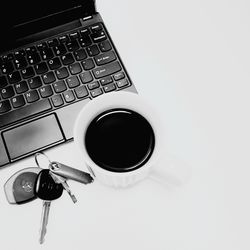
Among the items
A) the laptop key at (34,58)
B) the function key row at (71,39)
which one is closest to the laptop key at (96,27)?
the function key row at (71,39)

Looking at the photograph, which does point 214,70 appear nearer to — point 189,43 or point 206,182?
point 189,43

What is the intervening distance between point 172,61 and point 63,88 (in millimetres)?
191

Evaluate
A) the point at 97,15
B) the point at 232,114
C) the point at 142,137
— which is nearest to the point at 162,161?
the point at 142,137

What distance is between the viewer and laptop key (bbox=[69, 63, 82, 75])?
53cm

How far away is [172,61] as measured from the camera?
0.58 meters

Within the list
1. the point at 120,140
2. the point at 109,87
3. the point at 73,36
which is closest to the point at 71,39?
the point at 73,36

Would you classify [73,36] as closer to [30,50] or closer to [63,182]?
[30,50]

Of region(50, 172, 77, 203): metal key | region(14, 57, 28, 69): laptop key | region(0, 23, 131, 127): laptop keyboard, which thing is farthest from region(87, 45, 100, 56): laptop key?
region(50, 172, 77, 203): metal key

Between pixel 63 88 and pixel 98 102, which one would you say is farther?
Result: pixel 63 88

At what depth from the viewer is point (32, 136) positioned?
51 centimetres

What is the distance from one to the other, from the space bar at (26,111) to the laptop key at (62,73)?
0.14 ft

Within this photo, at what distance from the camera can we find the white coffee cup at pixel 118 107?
1.27 feet

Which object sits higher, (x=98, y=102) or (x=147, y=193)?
(x=98, y=102)

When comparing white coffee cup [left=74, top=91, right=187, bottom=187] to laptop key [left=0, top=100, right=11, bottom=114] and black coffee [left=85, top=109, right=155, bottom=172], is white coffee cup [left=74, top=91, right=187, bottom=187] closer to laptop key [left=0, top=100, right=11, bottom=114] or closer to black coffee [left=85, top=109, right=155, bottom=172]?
black coffee [left=85, top=109, right=155, bottom=172]
